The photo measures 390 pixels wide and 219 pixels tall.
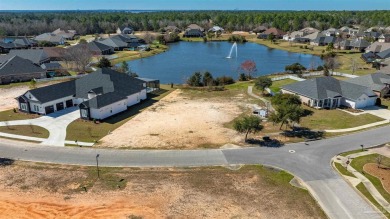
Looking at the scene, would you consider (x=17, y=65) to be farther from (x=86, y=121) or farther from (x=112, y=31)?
(x=112, y=31)

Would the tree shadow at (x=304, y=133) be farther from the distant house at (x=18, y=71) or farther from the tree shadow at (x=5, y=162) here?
the distant house at (x=18, y=71)

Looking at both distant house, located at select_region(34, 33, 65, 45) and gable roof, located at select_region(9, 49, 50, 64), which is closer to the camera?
gable roof, located at select_region(9, 49, 50, 64)

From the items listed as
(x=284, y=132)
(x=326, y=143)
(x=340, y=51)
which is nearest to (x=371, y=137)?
(x=326, y=143)

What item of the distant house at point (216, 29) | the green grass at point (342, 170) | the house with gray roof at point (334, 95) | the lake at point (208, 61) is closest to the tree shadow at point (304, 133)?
the green grass at point (342, 170)

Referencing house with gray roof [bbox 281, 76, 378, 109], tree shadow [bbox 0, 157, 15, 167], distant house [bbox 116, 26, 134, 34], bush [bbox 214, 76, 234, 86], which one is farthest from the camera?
distant house [bbox 116, 26, 134, 34]

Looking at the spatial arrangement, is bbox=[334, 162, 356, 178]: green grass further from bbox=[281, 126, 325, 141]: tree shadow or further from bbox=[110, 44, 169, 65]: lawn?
bbox=[110, 44, 169, 65]: lawn

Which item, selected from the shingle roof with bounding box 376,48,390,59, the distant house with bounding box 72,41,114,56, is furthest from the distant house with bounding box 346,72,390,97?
the distant house with bounding box 72,41,114,56
